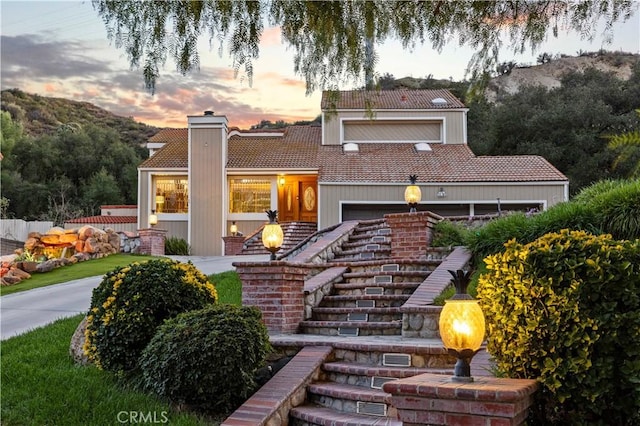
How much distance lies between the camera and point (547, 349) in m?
3.61

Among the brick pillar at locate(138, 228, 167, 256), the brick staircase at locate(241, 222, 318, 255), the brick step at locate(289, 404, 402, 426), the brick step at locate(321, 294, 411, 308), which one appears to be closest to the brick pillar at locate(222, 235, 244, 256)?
the brick staircase at locate(241, 222, 318, 255)

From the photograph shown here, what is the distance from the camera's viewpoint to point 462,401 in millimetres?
3258

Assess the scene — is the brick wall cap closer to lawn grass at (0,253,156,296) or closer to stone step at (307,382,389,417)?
stone step at (307,382,389,417)

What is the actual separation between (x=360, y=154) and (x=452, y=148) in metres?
3.83

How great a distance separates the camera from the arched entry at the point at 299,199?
83.2 ft

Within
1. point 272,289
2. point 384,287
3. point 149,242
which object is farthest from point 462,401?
point 149,242

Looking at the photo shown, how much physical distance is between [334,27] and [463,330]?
1949 millimetres

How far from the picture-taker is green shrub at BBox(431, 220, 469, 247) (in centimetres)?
939

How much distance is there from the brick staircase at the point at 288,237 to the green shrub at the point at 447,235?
1042 centimetres

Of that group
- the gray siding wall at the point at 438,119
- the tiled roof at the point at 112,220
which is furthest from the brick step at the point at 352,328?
the tiled roof at the point at 112,220

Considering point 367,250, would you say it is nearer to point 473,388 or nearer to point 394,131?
point 473,388

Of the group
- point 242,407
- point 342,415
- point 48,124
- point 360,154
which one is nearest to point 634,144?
point 342,415

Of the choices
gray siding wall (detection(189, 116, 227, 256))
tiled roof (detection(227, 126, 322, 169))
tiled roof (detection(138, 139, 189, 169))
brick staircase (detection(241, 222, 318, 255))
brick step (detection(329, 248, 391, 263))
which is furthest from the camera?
tiled roof (detection(138, 139, 189, 169))

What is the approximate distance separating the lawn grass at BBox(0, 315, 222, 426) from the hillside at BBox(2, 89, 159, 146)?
39930 millimetres
